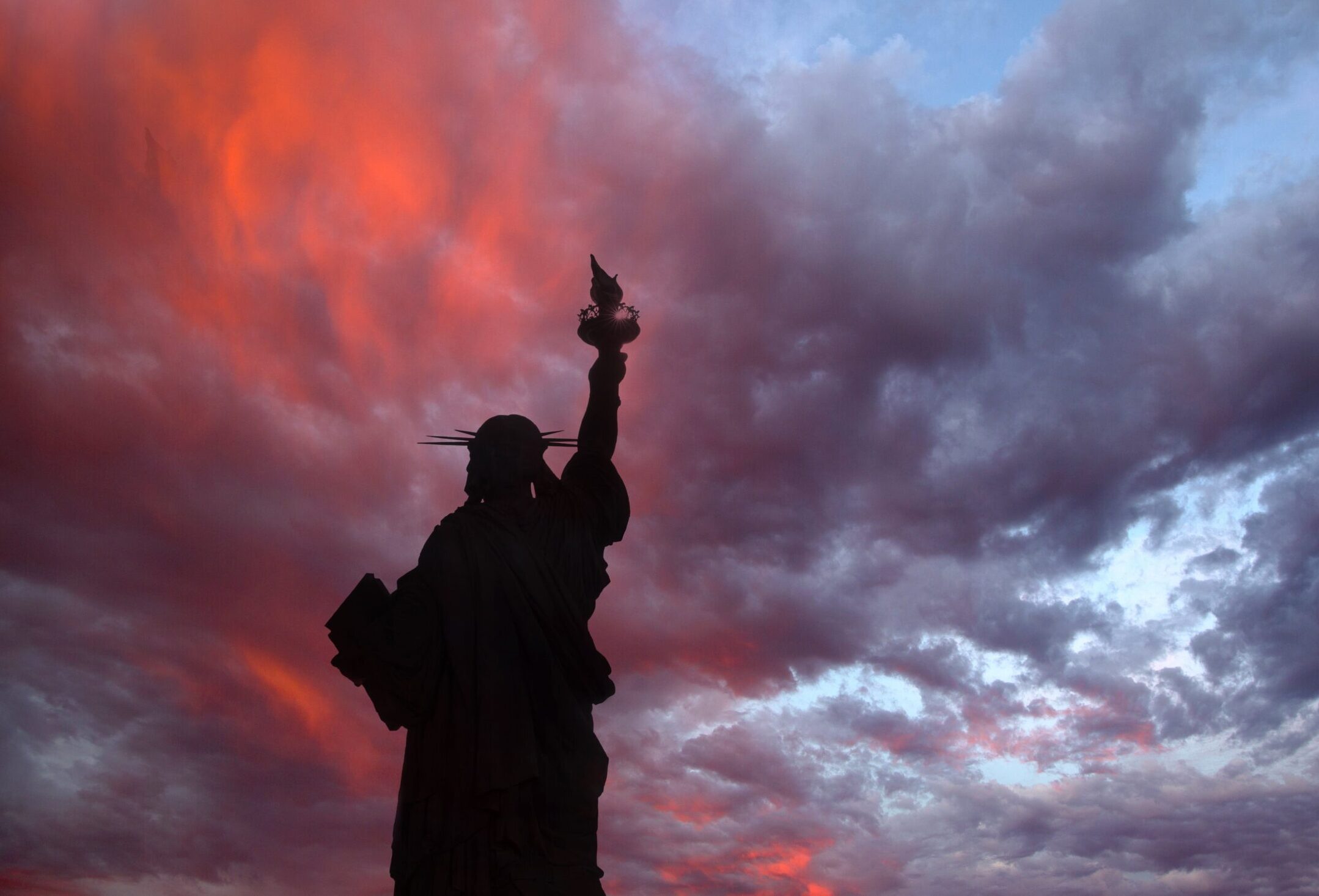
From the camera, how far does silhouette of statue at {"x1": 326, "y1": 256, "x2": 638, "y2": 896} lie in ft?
32.8

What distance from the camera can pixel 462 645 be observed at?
10844mm

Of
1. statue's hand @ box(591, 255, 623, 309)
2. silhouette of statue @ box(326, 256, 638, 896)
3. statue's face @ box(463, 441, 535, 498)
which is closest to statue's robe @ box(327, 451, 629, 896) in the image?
silhouette of statue @ box(326, 256, 638, 896)

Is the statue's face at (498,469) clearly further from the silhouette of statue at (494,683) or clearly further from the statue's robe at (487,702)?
the statue's robe at (487,702)

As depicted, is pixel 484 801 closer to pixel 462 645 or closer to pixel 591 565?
pixel 462 645

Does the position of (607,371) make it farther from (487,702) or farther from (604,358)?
(487,702)

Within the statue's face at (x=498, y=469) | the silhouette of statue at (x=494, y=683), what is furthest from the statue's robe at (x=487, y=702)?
the statue's face at (x=498, y=469)

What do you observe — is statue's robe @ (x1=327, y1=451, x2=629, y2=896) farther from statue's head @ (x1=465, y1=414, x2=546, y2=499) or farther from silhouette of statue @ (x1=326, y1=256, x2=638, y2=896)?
statue's head @ (x1=465, y1=414, x2=546, y2=499)

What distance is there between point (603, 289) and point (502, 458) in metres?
2.57

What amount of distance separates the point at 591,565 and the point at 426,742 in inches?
111

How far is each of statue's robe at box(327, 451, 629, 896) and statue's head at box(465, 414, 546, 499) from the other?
53cm

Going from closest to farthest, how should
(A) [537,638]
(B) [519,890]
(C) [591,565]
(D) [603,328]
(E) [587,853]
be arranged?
(B) [519,890] < (E) [587,853] < (A) [537,638] < (C) [591,565] < (D) [603,328]

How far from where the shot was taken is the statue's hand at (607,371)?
13219 mm

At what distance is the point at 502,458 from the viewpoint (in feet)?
41.0

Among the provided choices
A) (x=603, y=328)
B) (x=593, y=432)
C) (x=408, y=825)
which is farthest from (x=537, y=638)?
(x=603, y=328)
